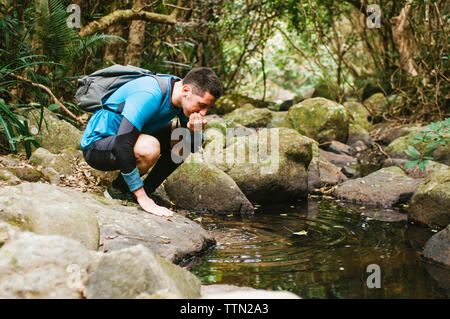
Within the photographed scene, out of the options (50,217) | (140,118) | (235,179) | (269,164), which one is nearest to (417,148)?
(269,164)

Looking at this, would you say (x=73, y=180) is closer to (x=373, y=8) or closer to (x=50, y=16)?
(x=50, y=16)

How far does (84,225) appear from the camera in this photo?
245 centimetres

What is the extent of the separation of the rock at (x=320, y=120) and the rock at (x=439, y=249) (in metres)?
5.55

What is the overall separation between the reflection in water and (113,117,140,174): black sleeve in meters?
0.83

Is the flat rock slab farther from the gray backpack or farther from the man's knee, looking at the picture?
the gray backpack

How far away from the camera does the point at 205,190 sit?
4.41 m

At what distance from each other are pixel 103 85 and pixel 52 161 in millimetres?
1488

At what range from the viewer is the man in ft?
9.63

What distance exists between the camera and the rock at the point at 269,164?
4.80 metres

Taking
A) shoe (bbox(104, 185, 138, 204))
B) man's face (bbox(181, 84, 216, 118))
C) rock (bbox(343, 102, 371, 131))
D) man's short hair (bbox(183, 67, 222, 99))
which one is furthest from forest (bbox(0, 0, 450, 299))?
man's short hair (bbox(183, 67, 222, 99))

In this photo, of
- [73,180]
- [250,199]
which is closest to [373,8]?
[250,199]
